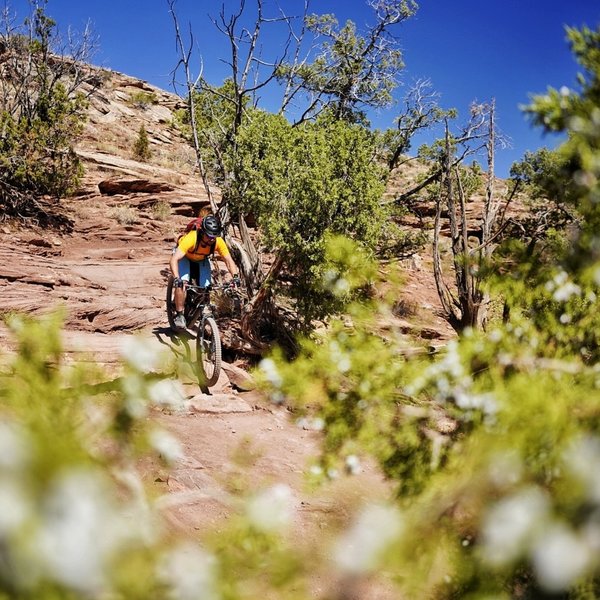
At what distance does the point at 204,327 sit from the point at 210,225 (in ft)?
4.75

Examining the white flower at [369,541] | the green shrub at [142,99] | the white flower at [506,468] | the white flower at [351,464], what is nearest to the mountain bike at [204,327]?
the white flower at [351,464]

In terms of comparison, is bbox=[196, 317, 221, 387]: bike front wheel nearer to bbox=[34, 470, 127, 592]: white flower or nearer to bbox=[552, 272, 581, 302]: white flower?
bbox=[552, 272, 581, 302]: white flower

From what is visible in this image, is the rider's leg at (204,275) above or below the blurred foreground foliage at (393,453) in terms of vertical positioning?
above

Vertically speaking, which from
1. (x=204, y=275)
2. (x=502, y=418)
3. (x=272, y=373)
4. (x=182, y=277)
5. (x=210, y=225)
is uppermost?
(x=210, y=225)

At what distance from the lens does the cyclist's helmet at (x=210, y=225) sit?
643 centimetres

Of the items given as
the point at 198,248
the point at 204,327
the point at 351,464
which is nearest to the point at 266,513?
the point at 351,464

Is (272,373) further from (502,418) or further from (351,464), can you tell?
(502,418)

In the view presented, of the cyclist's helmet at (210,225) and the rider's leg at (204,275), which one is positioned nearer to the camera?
the cyclist's helmet at (210,225)

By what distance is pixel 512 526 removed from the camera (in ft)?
4.95

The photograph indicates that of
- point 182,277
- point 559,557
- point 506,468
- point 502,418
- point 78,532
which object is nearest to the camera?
point 78,532

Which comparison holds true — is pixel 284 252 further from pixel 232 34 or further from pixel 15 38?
pixel 15 38

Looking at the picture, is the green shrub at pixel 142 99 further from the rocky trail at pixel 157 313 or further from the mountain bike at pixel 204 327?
the mountain bike at pixel 204 327

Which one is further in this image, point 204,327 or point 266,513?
point 204,327

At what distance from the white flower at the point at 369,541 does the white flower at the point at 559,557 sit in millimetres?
476
